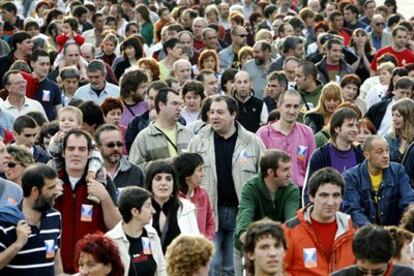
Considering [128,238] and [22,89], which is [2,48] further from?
[128,238]

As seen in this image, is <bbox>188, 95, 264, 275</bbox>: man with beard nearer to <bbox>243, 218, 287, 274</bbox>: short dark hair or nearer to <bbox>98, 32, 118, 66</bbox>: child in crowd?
<bbox>243, 218, 287, 274</bbox>: short dark hair

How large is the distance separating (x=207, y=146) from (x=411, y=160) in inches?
78.3

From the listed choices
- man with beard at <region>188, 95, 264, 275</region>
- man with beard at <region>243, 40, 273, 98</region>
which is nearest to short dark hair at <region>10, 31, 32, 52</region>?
man with beard at <region>243, 40, 273, 98</region>

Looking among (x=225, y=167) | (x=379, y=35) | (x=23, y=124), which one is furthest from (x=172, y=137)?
(x=379, y=35)

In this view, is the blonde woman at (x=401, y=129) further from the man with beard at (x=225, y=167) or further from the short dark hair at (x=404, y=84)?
the short dark hair at (x=404, y=84)

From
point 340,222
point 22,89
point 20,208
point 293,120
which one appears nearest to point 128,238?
point 20,208

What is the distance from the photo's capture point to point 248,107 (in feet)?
57.3

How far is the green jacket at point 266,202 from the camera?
12867mm

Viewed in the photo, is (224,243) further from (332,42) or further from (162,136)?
(332,42)

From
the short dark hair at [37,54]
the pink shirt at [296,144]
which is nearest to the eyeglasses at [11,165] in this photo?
the pink shirt at [296,144]

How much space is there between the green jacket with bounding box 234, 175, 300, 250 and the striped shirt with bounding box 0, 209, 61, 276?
2215mm

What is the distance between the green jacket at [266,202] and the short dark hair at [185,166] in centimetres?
46

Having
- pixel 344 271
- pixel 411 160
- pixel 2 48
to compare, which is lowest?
pixel 344 271

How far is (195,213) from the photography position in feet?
41.9
